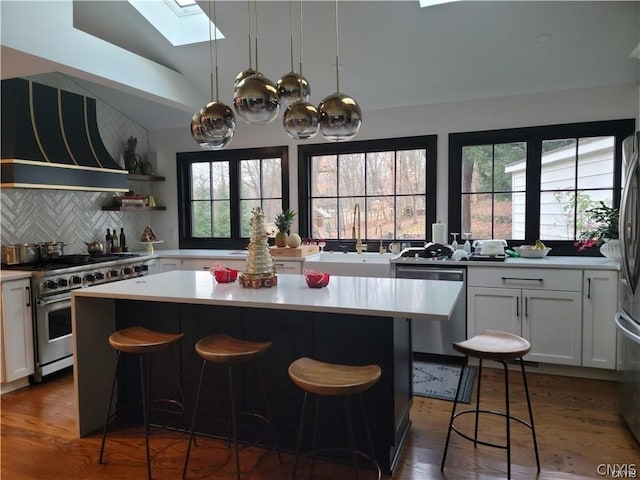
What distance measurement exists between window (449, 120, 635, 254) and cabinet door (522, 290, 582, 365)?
0.70 metres

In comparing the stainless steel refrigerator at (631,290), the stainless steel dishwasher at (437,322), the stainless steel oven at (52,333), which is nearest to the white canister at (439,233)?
the stainless steel dishwasher at (437,322)

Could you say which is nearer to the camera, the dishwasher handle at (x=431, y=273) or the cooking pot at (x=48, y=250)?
the dishwasher handle at (x=431, y=273)

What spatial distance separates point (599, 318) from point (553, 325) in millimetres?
318

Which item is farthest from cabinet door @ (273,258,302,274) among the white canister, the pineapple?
the white canister

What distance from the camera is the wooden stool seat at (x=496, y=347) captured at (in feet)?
6.85

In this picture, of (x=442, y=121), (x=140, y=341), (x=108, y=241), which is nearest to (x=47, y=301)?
(x=108, y=241)

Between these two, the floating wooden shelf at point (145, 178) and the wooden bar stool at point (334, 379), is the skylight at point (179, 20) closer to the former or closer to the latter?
the floating wooden shelf at point (145, 178)

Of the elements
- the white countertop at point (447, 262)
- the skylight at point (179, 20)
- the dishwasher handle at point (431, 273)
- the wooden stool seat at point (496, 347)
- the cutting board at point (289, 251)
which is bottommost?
the wooden stool seat at point (496, 347)

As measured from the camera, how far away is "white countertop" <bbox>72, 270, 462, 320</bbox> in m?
1.95

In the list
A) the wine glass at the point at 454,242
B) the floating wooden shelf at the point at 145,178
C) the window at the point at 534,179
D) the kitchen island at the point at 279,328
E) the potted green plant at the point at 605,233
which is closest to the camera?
the kitchen island at the point at 279,328

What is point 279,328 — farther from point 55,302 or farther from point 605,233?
point 605,233

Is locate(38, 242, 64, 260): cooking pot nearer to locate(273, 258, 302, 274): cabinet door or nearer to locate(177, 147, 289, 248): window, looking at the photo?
locate(177, 147, 289, 248): window

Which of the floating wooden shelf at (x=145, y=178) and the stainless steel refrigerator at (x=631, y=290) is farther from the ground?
the floating wooden shelf at (x=145, y=178)

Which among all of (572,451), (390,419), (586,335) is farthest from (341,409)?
(586,335)
